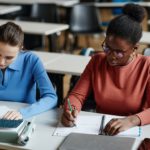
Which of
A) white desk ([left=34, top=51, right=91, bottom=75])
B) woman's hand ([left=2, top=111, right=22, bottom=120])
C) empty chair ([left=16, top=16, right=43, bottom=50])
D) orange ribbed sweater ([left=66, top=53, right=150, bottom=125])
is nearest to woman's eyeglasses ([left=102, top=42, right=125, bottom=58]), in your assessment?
orange ribbed sweater ([left=66, top=53, right=150, bottom=125])

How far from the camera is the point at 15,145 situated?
160 centimetres

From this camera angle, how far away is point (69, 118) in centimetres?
177

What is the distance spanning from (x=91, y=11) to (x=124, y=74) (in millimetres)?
3959

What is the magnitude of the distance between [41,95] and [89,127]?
44cm

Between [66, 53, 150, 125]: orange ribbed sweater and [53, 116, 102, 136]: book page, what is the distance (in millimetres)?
127

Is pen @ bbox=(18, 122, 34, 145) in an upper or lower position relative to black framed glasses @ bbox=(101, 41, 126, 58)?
lower

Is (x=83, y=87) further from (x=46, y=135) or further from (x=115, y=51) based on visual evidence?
(x=46, y=135)

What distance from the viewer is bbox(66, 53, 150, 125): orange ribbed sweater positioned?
1933 mm

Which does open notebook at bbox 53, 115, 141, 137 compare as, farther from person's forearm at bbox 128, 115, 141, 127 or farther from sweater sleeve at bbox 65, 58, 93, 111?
sweater sleeve at bbox 65, 58, 93, 111

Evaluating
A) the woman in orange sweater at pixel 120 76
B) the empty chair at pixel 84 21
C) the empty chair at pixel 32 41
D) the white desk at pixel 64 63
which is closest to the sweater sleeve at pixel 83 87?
the woman in orange sweater at pixel 120 76

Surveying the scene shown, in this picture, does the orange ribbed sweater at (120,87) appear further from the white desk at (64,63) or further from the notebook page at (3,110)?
the white desk at (64,63)

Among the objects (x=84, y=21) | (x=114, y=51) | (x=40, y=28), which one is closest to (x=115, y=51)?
(x=114, y=51)

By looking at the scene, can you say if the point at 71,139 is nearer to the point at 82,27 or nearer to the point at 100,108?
the point at 100,108

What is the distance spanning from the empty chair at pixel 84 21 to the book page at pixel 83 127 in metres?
3.99
